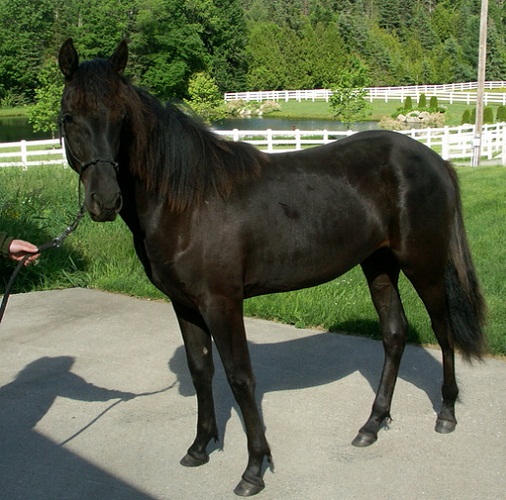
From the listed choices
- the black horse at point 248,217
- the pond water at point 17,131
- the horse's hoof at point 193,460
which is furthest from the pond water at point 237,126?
the horse's hoof at point 193,460

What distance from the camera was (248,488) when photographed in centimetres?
390

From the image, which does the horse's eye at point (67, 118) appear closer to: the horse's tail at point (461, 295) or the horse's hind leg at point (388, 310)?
the horse's hind leg at point (388, 310)

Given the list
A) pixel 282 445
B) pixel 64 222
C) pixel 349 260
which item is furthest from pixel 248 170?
pixel 64 222

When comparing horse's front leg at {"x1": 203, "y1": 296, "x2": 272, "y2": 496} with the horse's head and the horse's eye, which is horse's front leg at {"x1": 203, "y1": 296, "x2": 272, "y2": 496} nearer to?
the horse's head

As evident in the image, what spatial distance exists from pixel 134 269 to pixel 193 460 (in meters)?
4.66

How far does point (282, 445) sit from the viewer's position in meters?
4.42

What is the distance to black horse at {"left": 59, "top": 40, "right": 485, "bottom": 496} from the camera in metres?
3.50

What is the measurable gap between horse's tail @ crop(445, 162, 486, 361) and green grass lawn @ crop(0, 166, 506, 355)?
501 mm

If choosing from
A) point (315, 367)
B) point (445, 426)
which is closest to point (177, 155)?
point (445, 426)

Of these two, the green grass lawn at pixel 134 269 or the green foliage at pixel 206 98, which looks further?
the green foliage at pixel 206 98

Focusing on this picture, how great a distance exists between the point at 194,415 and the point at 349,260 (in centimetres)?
153

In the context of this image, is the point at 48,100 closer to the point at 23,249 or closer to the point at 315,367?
the point at 315,367

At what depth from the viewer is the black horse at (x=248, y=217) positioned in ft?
11.5

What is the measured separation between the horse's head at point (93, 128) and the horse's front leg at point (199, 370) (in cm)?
104
